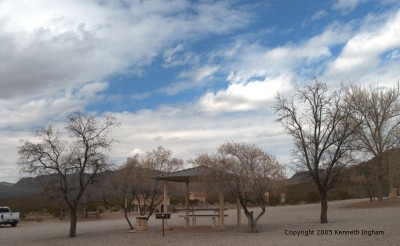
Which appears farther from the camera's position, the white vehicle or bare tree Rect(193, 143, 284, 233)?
the white vehicle

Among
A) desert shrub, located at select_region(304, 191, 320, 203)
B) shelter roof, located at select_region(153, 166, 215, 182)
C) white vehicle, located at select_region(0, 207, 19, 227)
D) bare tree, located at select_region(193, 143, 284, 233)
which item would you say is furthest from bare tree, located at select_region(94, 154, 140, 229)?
desert shrub, located at select_region(304, 191, 320, 203)

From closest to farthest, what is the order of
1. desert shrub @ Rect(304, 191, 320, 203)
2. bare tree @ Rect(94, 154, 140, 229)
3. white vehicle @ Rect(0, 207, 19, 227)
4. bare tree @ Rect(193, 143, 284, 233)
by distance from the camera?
bare tree @ Rect(193, 143, 284, 233) → bare tree @ Rect(94, 154, 140, 229) → white vehicle @ Rect(0, 207, 19, 227) → desert shrub @ Rect(304, 191, 320, 203)

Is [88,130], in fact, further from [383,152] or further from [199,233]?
[383,152]

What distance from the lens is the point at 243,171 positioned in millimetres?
21422

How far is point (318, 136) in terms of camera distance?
25.8m

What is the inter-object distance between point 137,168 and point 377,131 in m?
21.2

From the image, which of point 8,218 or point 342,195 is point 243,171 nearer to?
point 8,218

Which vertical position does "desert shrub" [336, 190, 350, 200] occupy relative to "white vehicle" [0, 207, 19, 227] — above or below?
above

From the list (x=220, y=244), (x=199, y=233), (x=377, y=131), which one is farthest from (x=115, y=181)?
(x=377, y=131)

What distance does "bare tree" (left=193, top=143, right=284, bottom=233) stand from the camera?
21.5 metres

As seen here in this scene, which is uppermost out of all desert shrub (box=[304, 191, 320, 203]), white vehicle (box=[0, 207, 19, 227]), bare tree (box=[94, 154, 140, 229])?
bare tree (box=[94, 154, 140, 229])

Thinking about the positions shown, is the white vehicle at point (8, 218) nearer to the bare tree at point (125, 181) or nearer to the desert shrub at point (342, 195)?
the bare tree at point (125, 181)

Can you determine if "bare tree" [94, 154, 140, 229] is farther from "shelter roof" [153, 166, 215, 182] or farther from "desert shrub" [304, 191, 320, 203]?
"desert shrub" [304, 191, 320, 203]

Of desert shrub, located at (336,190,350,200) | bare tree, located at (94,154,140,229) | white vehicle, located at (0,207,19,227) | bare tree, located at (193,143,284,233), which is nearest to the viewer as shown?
bare tree, located at (193,143,284,233)
